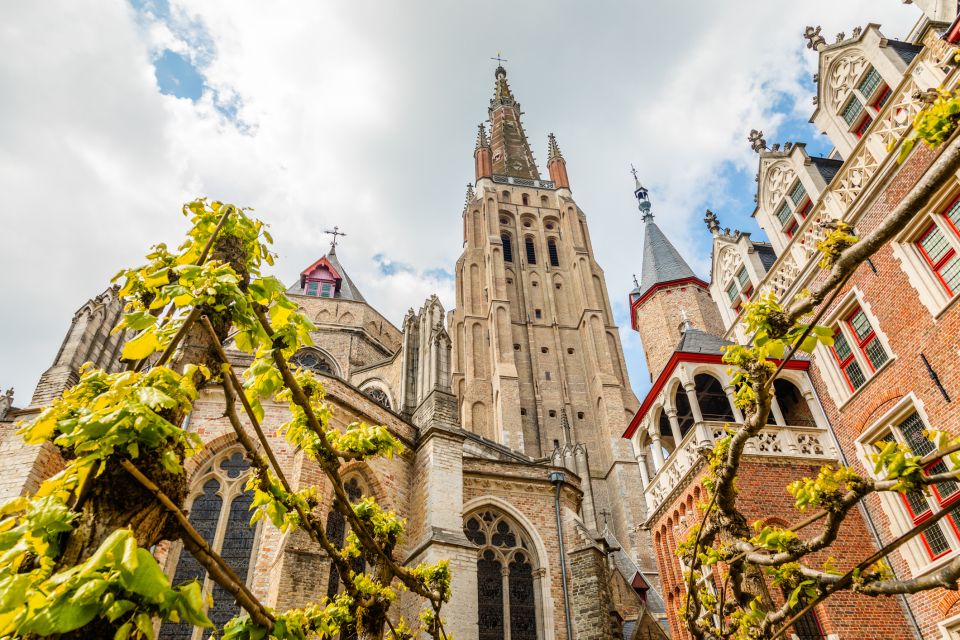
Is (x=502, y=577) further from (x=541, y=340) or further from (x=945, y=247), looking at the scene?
(x=541, y=340)

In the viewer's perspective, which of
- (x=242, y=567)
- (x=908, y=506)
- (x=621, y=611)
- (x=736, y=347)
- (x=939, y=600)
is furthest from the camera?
(x=621, y=611)

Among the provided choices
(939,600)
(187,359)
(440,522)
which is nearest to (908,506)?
(939,600)

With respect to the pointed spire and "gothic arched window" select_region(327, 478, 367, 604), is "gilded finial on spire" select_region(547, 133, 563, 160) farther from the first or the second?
"gothic arched window" select_region(327, 478, 367, 604)

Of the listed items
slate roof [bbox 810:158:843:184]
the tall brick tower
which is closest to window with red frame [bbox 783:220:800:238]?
slate roof [bbox 810:158:843:184]

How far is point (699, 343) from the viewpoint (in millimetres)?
14055

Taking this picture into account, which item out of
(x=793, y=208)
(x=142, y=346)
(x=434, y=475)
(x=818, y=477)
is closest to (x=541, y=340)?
(x=793, y=208)

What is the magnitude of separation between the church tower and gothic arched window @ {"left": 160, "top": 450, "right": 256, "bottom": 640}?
14.9 meters

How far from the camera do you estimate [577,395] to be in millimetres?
35094

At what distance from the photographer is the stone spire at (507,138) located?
170 ft

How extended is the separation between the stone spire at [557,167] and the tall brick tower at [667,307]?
23.0 meters

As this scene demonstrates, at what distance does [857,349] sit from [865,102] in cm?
502

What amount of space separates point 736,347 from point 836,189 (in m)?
9.15

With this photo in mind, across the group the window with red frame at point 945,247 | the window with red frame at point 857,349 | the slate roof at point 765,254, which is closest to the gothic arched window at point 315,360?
the slate roof at point 765,254

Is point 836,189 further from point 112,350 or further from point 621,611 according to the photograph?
point 112,350
